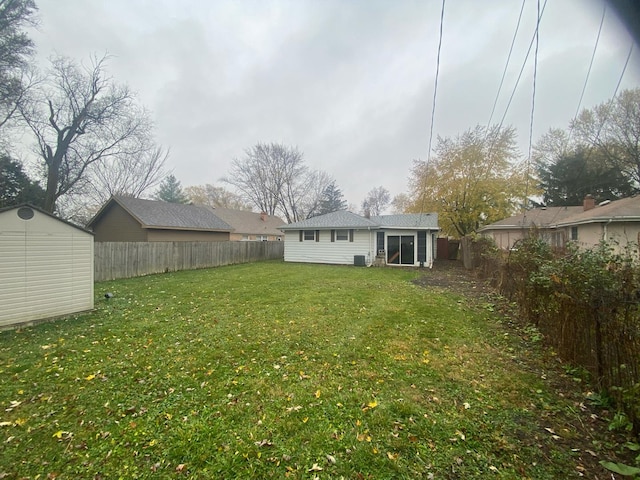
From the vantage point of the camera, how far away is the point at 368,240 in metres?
16.7

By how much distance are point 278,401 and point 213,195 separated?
43.7 m

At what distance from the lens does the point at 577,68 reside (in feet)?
16.0

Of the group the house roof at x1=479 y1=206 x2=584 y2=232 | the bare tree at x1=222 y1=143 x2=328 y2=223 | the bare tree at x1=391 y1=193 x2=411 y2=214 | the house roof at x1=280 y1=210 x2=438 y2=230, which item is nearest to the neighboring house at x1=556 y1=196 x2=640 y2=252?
the house roof at x1=479 y1=206 x2=584 y2=232

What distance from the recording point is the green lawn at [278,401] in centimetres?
220

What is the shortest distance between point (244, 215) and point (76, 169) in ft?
49.7

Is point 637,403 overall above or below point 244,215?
below

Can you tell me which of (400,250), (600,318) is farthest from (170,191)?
(600,318)

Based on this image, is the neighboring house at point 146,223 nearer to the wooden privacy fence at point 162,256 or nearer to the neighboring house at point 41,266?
the wooden privacy fence at point 162,256

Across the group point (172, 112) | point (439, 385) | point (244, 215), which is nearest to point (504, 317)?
point (439, 385)

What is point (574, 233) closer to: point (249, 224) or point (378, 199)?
point (249, 224)

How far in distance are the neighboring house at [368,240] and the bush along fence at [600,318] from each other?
11821 millimetres

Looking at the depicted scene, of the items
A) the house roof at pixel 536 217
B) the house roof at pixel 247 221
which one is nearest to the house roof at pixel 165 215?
the house roof at pixel 247 221

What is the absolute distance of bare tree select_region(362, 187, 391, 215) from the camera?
50.1 meters

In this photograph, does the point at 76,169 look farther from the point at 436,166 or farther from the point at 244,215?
the point at 436,166
